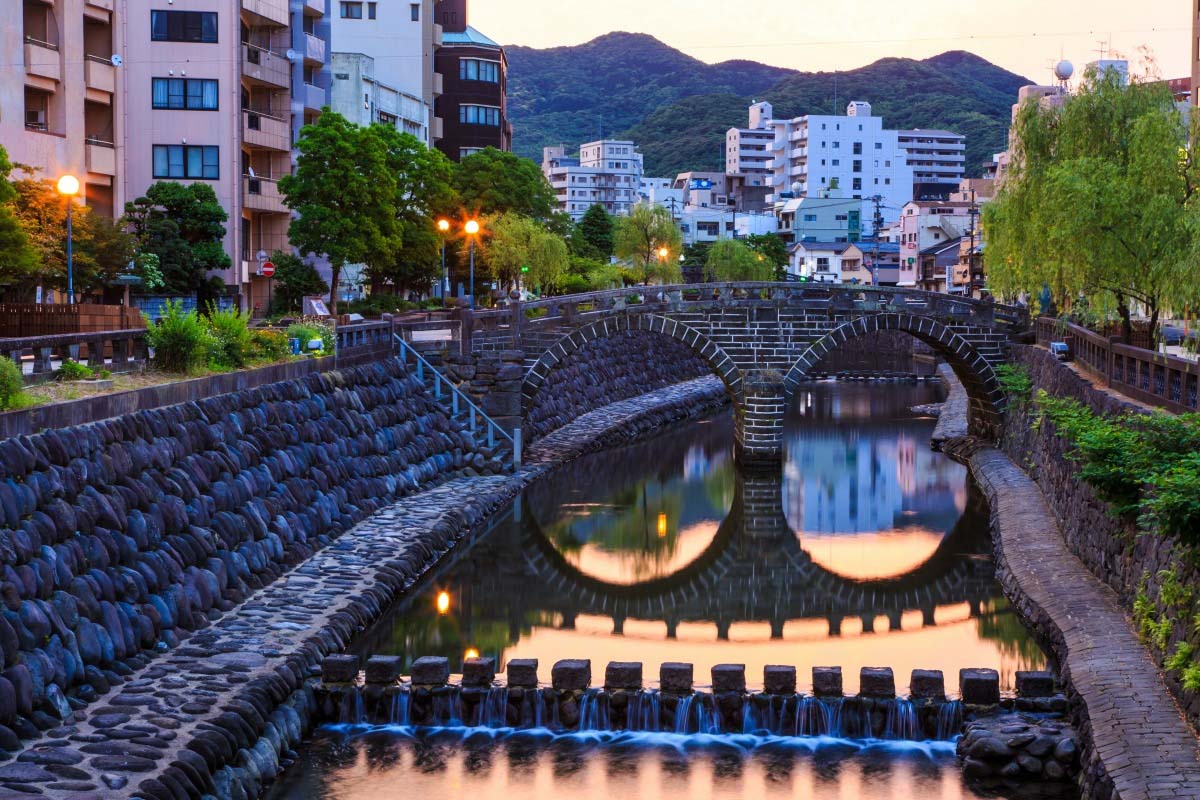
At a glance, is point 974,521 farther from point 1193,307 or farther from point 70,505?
point 70,505

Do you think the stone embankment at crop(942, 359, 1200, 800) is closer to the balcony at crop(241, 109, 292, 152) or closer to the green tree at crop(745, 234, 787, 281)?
the balcony at crop(241, 109, 292, 152)

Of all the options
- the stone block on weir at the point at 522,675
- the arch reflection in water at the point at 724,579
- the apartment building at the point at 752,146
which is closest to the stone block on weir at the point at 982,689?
the arch reflection in water at the point at 724,579

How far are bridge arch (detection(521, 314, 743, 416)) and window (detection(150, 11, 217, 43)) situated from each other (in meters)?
16.8

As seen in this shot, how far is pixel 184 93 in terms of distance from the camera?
46.4 metres

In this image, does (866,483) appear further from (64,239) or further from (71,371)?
(71,371)

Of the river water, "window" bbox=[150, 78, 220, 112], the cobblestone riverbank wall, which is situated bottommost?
the river water

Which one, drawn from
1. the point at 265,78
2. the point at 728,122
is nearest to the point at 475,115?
the point at 265,78

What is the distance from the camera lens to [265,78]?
49281mm

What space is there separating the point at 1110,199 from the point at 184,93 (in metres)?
30.0

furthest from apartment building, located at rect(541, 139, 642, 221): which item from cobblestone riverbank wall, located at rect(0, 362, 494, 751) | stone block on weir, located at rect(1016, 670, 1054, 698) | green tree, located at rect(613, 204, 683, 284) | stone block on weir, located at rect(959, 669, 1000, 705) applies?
stone block on weir, located at rect(1016, 670, 1054, 698)

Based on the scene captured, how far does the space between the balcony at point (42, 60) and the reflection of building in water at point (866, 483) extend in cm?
2261

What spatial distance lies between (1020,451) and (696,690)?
20728mm

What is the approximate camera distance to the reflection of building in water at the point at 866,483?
34281 mm

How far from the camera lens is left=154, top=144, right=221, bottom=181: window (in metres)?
46.4
